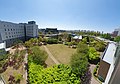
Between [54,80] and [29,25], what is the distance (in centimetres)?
4908

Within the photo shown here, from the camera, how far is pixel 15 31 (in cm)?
4816

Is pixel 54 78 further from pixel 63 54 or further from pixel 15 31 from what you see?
pixel 15 31

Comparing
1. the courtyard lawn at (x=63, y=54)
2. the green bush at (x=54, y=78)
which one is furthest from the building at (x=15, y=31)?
the green bush at (x=54, y=78)

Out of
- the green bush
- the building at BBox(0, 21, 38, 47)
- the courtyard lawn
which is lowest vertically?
the courtyard lawn

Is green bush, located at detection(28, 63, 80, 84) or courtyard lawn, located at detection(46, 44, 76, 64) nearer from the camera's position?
green bush, located at detection(28, 63, 80, 84)

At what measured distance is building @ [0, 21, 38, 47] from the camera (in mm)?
39287

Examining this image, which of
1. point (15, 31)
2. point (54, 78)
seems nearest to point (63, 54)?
point (54, 78)

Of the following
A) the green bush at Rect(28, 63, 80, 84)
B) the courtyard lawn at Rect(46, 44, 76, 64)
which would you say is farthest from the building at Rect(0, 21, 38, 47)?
the green bush at Rect(28, 63, 80, 84)

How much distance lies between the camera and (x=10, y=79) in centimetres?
1606

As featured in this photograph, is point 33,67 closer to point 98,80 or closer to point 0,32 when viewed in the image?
point 98,80

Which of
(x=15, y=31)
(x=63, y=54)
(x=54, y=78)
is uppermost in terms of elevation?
(x=15, y=31)

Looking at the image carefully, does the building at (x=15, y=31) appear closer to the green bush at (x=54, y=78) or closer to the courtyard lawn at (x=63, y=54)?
the courtyard lawn at (x=63, y=54)

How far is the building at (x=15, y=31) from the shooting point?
39.3 metres

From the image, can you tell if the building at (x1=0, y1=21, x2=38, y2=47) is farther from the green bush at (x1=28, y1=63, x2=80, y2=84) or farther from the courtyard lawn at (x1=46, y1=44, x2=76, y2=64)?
the green bush at (x1=28, y1=63, x2=80, y2=84)
